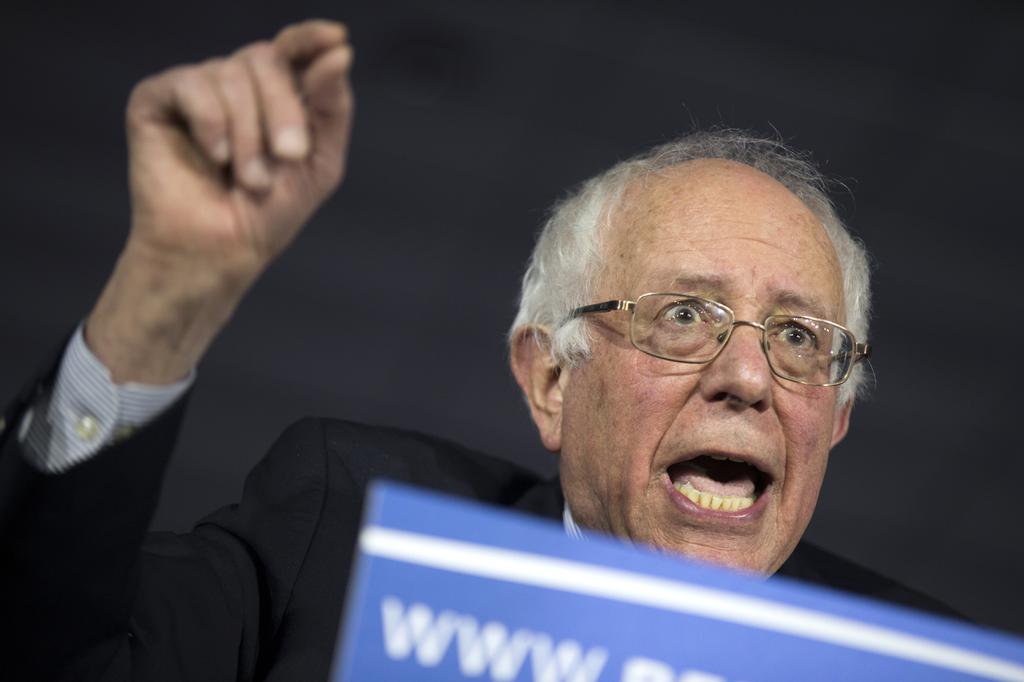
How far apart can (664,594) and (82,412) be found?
558 mm

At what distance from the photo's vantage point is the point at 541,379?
2.08 meters

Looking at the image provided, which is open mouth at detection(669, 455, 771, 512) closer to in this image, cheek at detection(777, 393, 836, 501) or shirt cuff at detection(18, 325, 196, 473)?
cheek at detection(777, 393, 836, 501)

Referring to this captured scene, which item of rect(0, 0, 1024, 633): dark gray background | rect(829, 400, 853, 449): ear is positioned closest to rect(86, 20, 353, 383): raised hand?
rect(829, 400, 853, 449): ear

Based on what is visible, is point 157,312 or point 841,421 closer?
point 157,312

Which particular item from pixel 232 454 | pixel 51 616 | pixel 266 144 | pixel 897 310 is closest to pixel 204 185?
pixel 266 144

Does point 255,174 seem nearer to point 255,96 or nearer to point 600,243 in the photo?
point 255,96

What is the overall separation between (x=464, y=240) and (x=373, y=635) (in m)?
3.50

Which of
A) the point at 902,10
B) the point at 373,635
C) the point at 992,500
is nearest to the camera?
the point at 373,635

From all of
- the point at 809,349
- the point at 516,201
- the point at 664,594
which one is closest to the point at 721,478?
the point at 809,349

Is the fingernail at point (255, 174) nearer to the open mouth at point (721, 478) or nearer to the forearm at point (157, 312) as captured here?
the forearm at point (157, 312)

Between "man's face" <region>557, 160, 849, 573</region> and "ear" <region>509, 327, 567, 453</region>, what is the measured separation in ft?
0.12

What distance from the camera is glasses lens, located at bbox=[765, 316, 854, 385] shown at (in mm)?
1819

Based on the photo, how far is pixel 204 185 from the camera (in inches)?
42.8

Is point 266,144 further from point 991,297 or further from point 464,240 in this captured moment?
point 991,297
